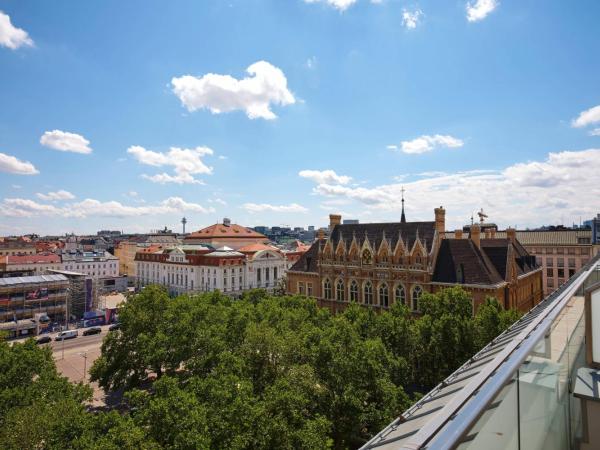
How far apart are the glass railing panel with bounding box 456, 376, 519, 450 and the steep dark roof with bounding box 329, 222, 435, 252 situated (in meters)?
52.3

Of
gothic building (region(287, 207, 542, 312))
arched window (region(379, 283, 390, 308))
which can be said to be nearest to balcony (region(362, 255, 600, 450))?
gothic building (region(287, 207, 542, 312))

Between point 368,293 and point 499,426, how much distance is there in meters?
57.0

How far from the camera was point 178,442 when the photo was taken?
60.9 feet

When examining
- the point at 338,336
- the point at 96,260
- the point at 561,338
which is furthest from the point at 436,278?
the point at 96,260

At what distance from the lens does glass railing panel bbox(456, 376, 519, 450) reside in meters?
3.85

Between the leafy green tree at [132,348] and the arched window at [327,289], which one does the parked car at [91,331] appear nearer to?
the leafy green tree at [132,348]

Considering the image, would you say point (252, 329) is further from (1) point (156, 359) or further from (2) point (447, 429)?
(2) point (447, 429)

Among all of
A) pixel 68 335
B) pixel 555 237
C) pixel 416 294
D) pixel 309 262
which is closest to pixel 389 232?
pixel 416 294

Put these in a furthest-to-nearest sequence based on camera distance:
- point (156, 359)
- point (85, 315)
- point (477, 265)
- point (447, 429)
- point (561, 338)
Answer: point (85, 315) → point (477, 265) → point (156, 359) → point (561, 338) → point (447, 429)

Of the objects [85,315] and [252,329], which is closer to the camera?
[252,329]

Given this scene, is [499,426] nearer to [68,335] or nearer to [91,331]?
[68,335]

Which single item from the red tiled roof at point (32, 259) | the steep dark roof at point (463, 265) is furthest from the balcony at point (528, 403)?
the red tiled roof at point (32, 259)

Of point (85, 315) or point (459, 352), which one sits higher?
point (459, 352)

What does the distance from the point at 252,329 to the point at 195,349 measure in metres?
5.77
